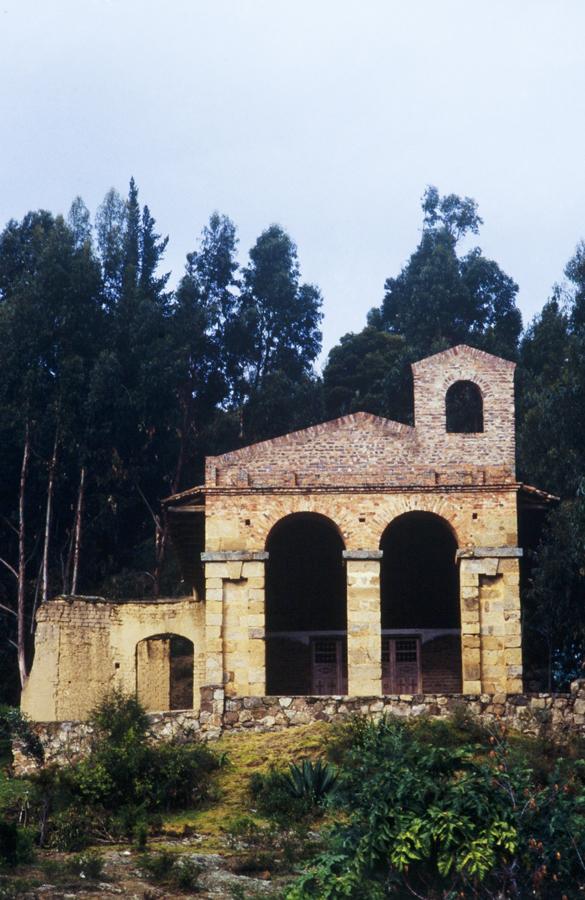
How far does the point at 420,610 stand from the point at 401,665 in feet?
5.14

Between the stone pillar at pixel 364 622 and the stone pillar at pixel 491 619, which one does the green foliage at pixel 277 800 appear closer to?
the stone pillar at pixel 364 622

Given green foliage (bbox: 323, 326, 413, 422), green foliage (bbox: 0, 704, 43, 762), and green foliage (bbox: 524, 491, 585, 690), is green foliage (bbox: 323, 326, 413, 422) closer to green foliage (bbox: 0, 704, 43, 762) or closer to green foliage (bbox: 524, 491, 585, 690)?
green foliage (bbox: 524, 491, 585, 690)

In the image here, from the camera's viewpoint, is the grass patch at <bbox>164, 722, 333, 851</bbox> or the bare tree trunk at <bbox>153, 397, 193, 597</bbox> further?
the bare tree trunk at <bbox>153, 397, 193, 597</bbox>

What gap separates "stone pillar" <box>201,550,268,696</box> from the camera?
29484mm

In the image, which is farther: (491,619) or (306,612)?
(306,612)

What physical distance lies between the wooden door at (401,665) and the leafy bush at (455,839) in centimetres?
1608

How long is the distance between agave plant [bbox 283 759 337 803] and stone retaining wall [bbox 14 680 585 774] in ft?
Answer: 10.4

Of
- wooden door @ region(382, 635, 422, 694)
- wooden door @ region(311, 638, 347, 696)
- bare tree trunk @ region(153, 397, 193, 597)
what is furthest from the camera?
bare tree trunk @ region(153, 397, 193, 597)

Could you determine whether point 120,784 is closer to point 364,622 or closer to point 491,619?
point 364,622

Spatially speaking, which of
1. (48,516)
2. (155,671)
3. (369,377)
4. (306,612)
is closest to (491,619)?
(306,612)

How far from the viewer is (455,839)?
54.5ft

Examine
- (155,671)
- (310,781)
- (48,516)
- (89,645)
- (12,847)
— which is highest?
(48,516)

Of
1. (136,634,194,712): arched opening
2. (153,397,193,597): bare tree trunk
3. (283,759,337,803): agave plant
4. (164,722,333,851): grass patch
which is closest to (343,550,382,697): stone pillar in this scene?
(164,722,333,851): grass patch

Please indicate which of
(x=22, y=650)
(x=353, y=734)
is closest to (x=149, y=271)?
(x=22, y=650)
